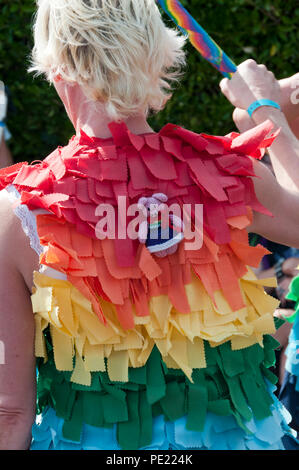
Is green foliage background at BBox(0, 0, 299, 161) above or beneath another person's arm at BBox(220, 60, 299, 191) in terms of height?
beneath

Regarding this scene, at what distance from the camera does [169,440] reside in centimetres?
145

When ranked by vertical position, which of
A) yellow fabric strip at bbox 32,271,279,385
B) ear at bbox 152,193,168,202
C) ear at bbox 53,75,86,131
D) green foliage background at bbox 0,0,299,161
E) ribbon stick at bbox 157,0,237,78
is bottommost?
green foliage background at bbox 0,0,299,161

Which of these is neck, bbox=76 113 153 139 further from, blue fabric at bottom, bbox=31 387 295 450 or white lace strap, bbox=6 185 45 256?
blue fabric at bottom, bbox=31 387 295 450

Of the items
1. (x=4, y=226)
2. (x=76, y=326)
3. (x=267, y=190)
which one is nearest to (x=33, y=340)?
(x=76, y=326)

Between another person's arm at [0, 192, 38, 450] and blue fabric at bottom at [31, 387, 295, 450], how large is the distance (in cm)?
8

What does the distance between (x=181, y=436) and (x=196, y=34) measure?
1005mm

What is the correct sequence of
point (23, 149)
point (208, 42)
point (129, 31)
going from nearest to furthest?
1. point (129, 31)
2. point (208, 42)
3. point (23, 149)

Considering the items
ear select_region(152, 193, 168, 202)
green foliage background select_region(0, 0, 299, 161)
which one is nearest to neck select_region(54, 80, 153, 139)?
ear select_region(152, 193, 168, 202)

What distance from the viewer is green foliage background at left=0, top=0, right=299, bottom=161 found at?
12.1ft

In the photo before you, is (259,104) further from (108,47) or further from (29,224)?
(29,224)

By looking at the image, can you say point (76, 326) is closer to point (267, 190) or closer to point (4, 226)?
point (4, 226)

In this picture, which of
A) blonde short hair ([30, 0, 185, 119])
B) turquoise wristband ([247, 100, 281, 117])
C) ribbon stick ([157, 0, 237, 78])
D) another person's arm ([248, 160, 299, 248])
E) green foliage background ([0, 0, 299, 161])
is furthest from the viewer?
green foliage background ([0, 0, 299, 161])

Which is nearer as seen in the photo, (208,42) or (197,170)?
(197,170)
